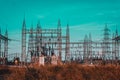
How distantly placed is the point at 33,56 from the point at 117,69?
91.3 ft

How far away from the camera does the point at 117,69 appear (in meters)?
15.0

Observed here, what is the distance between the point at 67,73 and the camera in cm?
1416

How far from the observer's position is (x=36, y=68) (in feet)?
49.2

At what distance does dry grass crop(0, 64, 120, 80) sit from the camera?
13562 millimetres

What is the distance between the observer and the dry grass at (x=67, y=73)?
44.5 feet

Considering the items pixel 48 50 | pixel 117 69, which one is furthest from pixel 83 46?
pixel 117 69

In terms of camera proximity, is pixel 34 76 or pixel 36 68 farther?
pixel 36 68

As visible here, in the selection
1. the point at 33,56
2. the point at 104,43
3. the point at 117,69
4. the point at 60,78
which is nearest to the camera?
the point at 60,78

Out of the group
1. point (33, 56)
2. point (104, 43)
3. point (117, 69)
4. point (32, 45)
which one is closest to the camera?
point (117, 69)

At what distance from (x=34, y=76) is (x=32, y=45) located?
32271mm

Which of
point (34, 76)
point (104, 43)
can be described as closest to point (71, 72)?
point (34, 76)

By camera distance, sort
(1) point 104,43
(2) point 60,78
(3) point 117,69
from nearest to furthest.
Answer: (2) point 60,78 → (3) point 117,69 → (1) point 104,43

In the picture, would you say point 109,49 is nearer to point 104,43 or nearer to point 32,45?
point 104,43

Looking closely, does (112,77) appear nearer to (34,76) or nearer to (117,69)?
(117,69)
